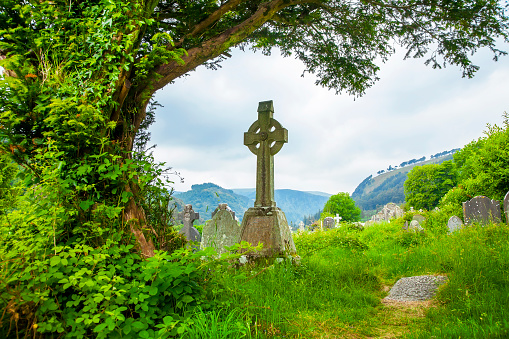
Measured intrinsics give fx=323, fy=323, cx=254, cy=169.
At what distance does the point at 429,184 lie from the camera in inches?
1342

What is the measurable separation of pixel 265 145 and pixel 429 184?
32539 millimetres

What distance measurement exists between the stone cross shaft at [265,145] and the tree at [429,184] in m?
31.3

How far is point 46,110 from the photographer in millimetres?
3588

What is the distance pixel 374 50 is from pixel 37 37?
7.17 meters

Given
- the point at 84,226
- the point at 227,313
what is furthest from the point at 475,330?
the point at 84,226

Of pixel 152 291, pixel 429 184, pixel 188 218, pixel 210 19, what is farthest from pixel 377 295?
pixel 429 184

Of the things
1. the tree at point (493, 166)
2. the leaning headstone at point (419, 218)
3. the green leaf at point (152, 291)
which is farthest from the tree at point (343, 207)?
the green leaf at point (152, 291)

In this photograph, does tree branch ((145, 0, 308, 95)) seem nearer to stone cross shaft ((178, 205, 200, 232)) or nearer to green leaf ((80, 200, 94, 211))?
green leaf ((80, 200, 94, 211))

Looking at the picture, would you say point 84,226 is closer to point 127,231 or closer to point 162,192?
point 127,231

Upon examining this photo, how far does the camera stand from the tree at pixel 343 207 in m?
43.5

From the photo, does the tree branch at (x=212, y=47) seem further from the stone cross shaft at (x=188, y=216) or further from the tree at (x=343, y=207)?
the tree at (x=343, y=207)

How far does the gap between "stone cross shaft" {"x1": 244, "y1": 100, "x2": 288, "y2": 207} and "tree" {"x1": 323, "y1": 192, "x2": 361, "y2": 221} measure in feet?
126

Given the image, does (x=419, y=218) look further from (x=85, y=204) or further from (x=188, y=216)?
(x=85, y=204)

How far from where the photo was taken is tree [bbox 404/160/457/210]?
33.1 m
